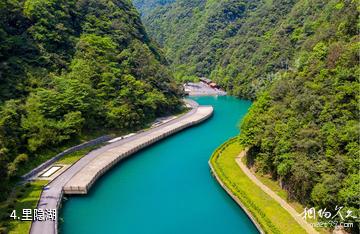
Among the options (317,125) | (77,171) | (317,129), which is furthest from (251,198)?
(77,171)

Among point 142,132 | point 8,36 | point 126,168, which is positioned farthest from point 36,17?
point 126,168

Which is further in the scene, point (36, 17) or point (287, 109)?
point (36, 17)

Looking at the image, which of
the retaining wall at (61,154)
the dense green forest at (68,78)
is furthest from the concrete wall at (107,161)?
the dense green forest at (68,78)

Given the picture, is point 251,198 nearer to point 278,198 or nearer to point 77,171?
point 278,198

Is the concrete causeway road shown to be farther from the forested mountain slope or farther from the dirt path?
the forested mountain slope

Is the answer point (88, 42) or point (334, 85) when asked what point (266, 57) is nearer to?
point (88, 42)

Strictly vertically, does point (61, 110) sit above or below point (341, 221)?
above
